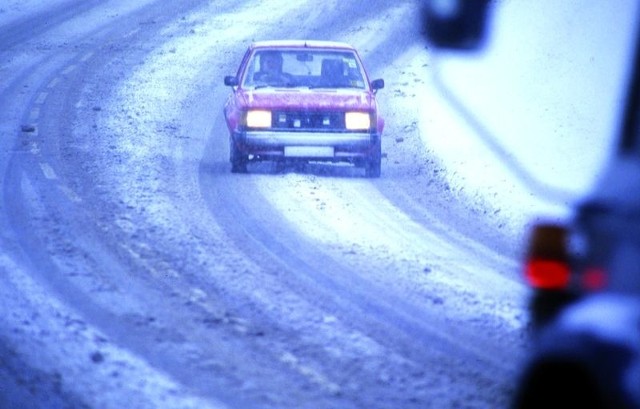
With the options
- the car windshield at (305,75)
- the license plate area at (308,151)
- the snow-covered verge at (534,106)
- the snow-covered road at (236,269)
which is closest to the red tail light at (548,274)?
the snow-covered road at (236,269)

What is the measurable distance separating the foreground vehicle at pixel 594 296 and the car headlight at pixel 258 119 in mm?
8903

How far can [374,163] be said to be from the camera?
12953 millimetres

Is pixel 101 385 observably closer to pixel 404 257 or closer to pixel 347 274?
pixel 347 274

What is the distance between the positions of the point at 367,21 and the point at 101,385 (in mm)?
22152

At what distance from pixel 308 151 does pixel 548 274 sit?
891 centimetres

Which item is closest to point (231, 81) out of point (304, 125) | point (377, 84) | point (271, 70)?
point (271, 70)

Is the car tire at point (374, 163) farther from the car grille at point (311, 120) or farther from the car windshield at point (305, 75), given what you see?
the car windshield at point (305, 75)

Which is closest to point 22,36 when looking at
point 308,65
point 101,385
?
point 308,65

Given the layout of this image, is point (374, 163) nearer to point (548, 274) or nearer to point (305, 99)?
point (305, 99)

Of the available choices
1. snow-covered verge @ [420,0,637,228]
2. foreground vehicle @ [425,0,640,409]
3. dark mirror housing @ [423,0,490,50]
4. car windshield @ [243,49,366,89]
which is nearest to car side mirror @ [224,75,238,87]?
car windshield @ [243,49,366,89]

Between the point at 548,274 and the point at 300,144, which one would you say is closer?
the point at 548,274

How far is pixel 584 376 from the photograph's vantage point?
10.7 ft

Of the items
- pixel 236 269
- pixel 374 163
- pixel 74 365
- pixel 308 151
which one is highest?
pixel 74 365

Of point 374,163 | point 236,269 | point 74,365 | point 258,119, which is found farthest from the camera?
point 374,163
